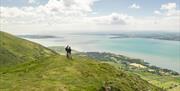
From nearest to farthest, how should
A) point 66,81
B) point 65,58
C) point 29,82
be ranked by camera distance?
point 29,82 → point 66,81 → point 65,58

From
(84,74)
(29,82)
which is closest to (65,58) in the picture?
(84,74)

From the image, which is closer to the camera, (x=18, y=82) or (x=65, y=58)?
(x=18, y=82)

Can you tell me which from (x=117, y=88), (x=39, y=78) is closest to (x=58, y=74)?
(x=39, y=78)

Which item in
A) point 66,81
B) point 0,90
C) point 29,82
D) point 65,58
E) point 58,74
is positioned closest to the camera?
point 0,90

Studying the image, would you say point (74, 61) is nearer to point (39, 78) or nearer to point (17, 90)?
point (39, 78)

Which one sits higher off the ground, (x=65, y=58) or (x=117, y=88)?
(x=65, y=58)

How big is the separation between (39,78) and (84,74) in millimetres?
16083

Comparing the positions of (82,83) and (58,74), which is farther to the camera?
(58,74)

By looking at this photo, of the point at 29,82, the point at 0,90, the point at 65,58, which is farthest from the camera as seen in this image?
the point at 65,58

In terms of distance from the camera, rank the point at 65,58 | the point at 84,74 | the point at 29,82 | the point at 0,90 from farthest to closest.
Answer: the point at 65,58 → the point at 84,74 → the point at 29,82 → the point at 0,90

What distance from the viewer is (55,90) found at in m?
64.8

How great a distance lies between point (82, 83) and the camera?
76.5 metres

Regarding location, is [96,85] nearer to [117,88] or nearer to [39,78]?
[117,88]

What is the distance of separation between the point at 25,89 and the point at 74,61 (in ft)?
115
